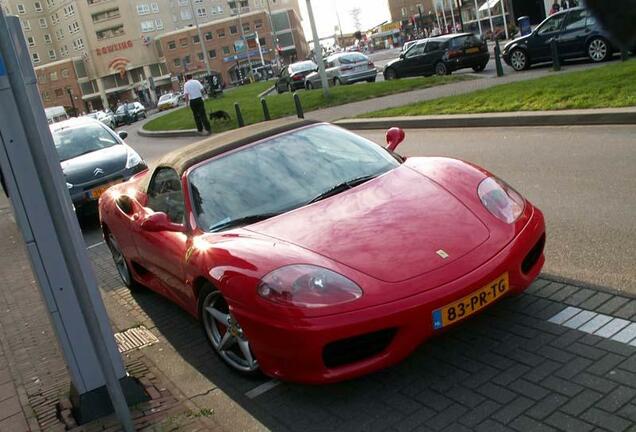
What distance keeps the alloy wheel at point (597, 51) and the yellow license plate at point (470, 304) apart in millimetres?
14900

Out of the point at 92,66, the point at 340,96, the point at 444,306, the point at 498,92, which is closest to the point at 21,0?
the point at 92,66

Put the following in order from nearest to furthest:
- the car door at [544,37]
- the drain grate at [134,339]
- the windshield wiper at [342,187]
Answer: the windshield wiper at [342,187] < the drain grate at [134,339] < the car door at [544,37]

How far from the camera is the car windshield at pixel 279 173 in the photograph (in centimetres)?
443

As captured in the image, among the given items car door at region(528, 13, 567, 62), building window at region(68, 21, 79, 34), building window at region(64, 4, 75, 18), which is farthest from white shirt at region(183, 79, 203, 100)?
building window at region(68, 21, 79, 34)

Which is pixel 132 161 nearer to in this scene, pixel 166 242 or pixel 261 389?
pixel 166 242

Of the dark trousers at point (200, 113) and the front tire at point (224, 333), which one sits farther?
the dark trousers at point (200, 113)

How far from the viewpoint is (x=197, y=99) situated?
21047mm

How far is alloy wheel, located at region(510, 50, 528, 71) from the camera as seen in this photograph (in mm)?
19125

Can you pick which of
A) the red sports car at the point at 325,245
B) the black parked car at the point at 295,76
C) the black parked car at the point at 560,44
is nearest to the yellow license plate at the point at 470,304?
the red sports car at the point at 325,245

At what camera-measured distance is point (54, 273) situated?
374 centimetres

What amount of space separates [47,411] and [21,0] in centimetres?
13733

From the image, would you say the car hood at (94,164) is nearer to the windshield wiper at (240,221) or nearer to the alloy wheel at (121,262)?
the alloy wheel at (121,262)

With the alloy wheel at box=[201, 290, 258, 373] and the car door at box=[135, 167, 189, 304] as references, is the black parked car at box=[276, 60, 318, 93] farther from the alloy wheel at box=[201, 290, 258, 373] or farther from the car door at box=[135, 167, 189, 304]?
the alloy wheel at box=[201, 290, 258, 373]

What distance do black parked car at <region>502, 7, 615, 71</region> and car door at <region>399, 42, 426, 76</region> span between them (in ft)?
16.6
